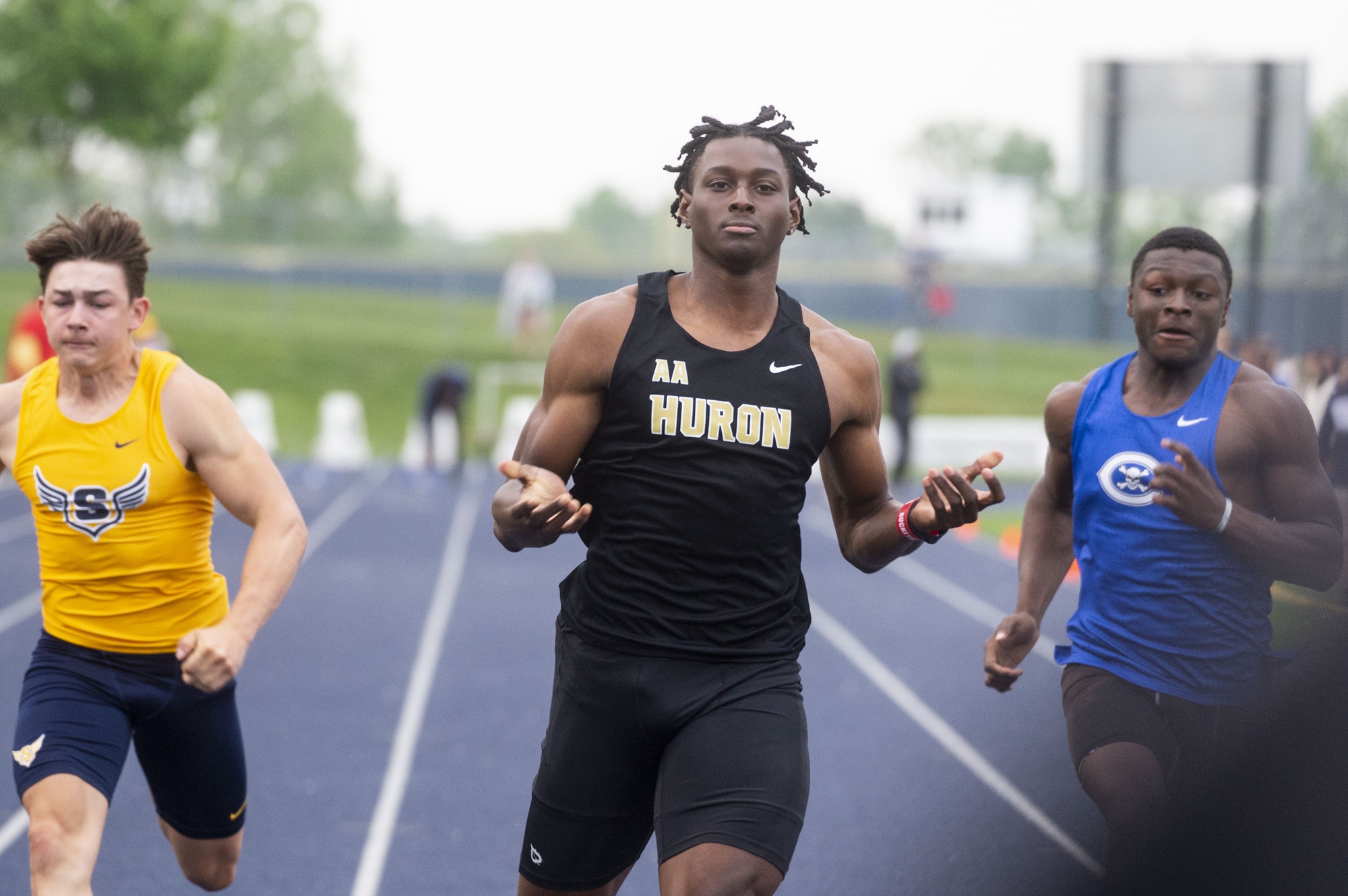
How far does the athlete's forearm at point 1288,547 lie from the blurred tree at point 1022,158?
7870 cm

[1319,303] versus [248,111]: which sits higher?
[248,111]

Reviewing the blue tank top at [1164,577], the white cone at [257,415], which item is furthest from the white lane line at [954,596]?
the white cone at [257,415]

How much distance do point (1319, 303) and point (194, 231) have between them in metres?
27.4

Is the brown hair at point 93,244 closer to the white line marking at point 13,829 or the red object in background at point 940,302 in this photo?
the white line marking at point 13,829

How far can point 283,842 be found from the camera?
551 cm

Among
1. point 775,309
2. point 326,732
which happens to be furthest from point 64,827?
point 326,732

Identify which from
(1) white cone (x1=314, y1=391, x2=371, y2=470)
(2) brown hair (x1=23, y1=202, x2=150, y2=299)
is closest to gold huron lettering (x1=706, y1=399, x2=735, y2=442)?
(2) brown hair (x1=23, y1=202, x2=150, y2=299)

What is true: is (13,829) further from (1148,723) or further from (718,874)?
(1148,723)

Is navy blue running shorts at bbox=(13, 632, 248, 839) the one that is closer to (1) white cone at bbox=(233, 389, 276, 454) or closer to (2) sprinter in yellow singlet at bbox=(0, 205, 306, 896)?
(2) sprinter in yellow singlet at bbox=(0, 205, 306, 896)

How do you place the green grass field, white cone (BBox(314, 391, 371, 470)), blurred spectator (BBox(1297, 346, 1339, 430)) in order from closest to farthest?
blurred spectator (BBox(1297, 346, 1339, 430)) → white cone (BBox(314, 391, 371, 470)) → the green grass field

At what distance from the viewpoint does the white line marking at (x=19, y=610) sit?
9.53 m

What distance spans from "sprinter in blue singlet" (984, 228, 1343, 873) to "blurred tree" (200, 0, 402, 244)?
54719 millimetres

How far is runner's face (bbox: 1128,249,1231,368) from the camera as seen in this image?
11.7 ft

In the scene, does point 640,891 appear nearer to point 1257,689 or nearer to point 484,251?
point 1257,689
